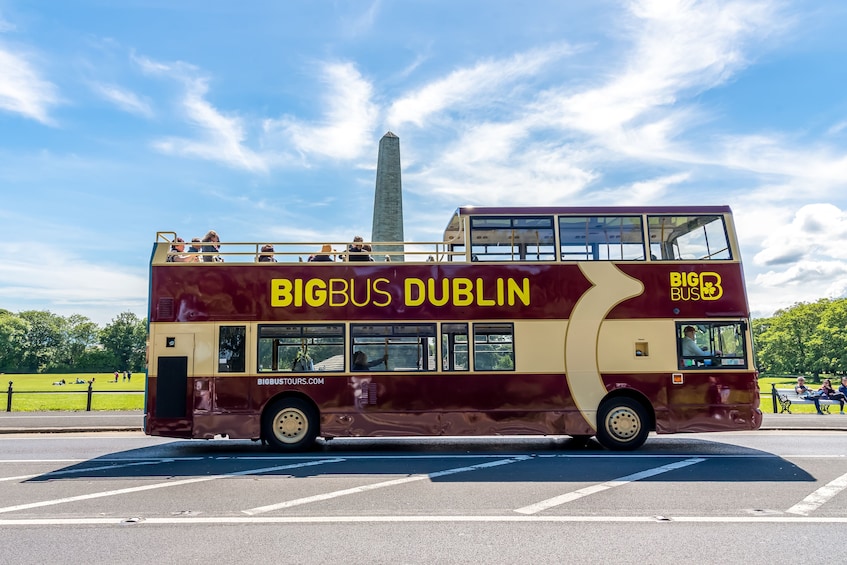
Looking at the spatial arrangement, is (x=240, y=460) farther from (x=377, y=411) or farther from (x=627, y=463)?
(x=627, y=463)

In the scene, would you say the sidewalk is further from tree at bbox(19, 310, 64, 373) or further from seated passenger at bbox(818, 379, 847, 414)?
tree at bbox(19, 310, 64, 373)

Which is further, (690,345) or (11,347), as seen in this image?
(11,347)

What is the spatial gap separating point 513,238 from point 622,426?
3747 millimetres

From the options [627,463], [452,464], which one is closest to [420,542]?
[452,464]

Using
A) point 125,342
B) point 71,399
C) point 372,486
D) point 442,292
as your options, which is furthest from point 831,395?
point 125,342

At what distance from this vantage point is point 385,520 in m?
5.85

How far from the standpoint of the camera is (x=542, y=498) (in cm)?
677

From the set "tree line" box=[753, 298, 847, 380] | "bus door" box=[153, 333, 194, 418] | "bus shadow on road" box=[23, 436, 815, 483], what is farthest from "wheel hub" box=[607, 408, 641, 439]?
"tree line" box=[753, 298, 847, 380]

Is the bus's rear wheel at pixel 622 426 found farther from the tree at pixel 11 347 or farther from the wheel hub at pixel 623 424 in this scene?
the tree at pixel 11 347

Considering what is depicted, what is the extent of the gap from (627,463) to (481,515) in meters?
3.90

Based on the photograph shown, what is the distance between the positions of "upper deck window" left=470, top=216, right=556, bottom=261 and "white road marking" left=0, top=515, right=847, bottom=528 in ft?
18.7

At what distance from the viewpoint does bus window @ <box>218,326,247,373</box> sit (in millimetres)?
10688

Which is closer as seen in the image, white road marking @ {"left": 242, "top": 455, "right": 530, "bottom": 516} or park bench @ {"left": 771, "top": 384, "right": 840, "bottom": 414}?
white road marking @ {"left": 242, "top": 455, "right": 530, "bottom": 516}

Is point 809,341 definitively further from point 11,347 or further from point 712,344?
point 11,347
